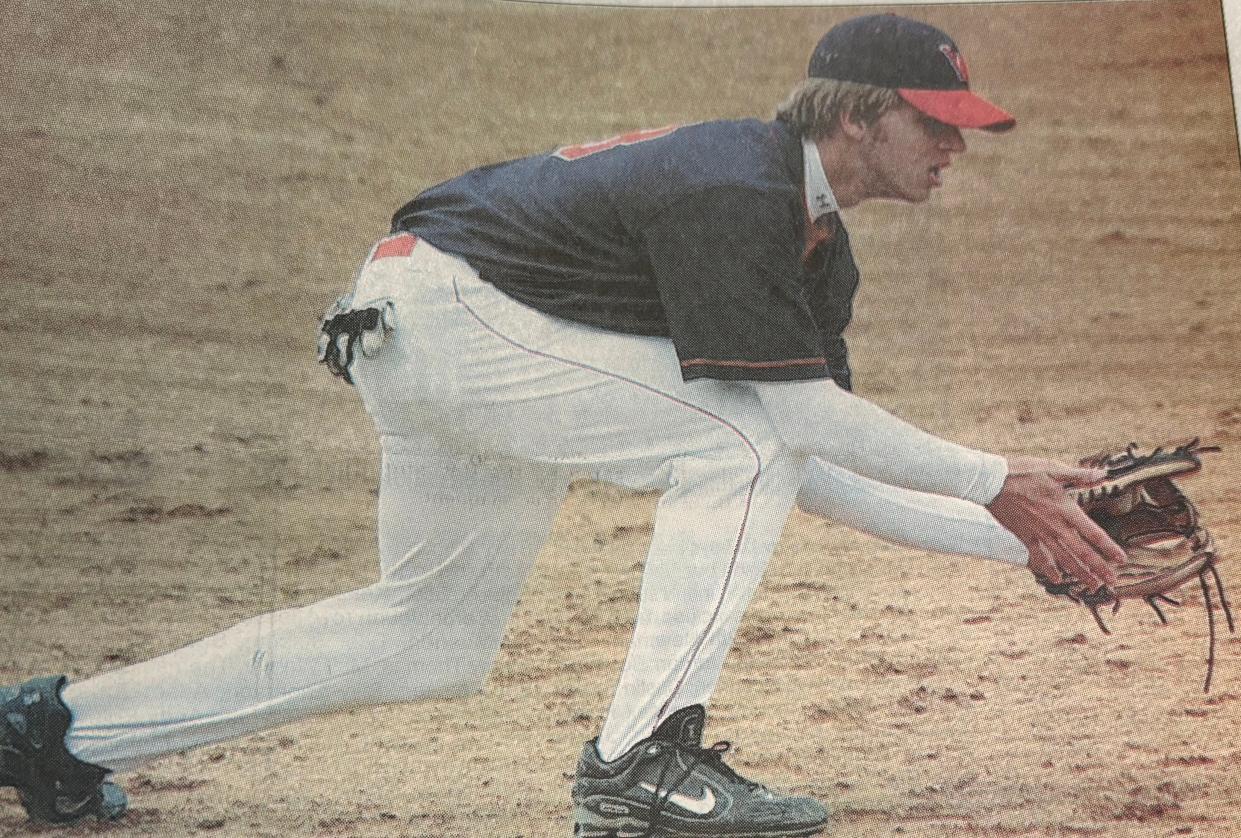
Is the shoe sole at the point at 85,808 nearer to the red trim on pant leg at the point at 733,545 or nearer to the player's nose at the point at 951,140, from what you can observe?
the red trim on pant leg at the point at 733,545

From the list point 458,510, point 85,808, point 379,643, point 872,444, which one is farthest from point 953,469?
point 85,808

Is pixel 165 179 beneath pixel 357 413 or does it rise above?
above

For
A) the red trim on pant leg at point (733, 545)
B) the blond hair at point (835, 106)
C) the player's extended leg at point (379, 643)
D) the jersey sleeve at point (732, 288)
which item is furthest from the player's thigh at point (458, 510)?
the blond hair at point (835, 106)

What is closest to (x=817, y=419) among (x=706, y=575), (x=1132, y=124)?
(x=706, y=575)

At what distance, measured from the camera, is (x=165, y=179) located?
123 inches

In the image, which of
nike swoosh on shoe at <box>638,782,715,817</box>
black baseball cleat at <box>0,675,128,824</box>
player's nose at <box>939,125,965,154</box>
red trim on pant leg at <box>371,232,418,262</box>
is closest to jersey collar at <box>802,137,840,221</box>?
player's nose at <box>939,125,965,154</box>

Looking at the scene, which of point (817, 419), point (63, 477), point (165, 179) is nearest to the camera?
point (817, 419)

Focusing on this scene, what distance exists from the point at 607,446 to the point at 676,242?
360 millimetres

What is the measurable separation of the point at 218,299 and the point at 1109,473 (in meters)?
1.68

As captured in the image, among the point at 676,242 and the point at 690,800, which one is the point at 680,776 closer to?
the point at 690,800

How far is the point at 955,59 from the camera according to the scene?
117 inches

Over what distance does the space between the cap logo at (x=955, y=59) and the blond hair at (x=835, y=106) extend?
19 centimetres

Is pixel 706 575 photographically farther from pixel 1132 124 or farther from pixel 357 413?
pixel 1132 124

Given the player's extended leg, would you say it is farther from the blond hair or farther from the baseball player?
the blond hair
